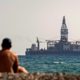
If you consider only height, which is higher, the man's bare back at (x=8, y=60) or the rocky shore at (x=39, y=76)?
the man's bare back at (x=8, y=60)

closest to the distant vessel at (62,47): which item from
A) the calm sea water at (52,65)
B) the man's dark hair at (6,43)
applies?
the calm sea water at (52,65)

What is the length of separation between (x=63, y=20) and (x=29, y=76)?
4700 inches

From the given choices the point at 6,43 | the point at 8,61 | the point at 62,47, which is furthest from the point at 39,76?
the point at 62,47

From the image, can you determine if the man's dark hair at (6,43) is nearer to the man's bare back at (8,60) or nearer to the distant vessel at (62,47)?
the man's bare back at (8,60)

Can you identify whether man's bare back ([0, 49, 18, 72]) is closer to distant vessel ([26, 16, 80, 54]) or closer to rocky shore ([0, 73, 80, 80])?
rocky shore ([0, 73, 80, 80])

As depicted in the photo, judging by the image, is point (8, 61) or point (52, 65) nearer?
point (8, 61)

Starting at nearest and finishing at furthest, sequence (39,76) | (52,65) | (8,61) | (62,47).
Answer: (39,76)
(8,61)
(52,65)
(62,47)

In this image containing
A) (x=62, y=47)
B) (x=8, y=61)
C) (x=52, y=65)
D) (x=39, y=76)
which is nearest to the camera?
(x=39, y=76)

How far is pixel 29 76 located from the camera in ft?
26.3

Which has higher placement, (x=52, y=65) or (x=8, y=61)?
(x=8, y=61)

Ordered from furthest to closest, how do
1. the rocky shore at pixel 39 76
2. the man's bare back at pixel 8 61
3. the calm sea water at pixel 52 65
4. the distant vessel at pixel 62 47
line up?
the distant vessel at pixel 62 47 → the calm sea water at pixel 52 65 → the man's bare back at pixel 8 61 → the rocky shore at pixel 39 76

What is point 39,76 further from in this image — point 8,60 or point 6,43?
point 6,43

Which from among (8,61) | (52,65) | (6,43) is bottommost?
(52,65)

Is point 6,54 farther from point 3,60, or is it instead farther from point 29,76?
point 29,76
